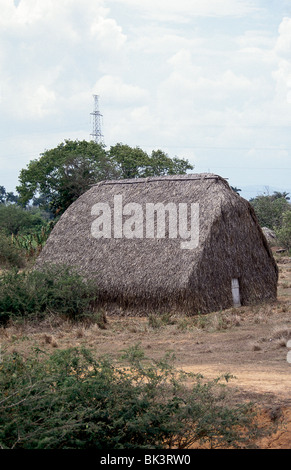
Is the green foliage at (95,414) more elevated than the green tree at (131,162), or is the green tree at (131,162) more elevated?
the green tree at (131,162)

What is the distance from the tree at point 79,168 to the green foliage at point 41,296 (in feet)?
62.3

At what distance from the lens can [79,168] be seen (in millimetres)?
31500

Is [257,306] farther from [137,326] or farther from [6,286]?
[6,286]

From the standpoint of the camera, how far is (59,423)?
431 cm

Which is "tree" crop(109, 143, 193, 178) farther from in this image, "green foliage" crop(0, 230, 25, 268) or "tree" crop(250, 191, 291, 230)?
"green foliage" crop(0, 230, 25, 268)

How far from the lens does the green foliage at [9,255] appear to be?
2136cm

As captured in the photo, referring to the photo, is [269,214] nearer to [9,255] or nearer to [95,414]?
[9,255]

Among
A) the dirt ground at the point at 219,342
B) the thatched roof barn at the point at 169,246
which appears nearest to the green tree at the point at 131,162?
the thatched roof barn at the point at 169,246

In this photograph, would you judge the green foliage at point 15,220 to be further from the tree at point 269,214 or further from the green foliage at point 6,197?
the green foliage at point 6,197

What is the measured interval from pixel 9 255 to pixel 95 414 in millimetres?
17662

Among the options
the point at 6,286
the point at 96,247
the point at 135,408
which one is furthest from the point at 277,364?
the point at 96,247

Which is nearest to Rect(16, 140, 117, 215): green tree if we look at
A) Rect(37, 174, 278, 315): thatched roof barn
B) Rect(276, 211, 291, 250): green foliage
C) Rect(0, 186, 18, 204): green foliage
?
Rect(276, 211, 291, 250): green foliage

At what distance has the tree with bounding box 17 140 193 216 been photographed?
31312 mm
